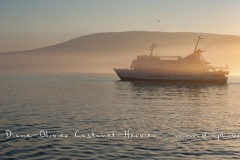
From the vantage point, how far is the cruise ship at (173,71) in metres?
95.6

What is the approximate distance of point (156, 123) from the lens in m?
23.1

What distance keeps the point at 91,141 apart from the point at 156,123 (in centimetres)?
742

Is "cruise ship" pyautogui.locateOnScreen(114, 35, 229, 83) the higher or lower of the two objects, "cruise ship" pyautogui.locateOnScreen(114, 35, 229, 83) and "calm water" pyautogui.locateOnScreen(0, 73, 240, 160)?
the higher

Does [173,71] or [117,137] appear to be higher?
[173,71]

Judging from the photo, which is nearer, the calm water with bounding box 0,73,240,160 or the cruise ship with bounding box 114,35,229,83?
the calm water with bounding box 0,73,240,160

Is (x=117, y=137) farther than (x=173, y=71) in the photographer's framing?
No

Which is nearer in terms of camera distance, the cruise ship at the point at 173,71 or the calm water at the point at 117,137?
the calm water at the point at 117,137

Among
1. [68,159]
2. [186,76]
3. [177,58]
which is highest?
[177,58]

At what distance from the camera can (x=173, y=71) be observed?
9769 cm

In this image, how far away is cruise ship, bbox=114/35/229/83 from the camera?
95.6 metres

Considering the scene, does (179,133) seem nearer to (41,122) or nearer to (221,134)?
(221,134)

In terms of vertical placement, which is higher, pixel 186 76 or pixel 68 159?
pixel 186 76

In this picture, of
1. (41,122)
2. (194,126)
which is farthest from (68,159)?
(194,126)

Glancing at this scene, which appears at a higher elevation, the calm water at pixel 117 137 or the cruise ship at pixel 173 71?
the cruise ship at pixel 173 71
